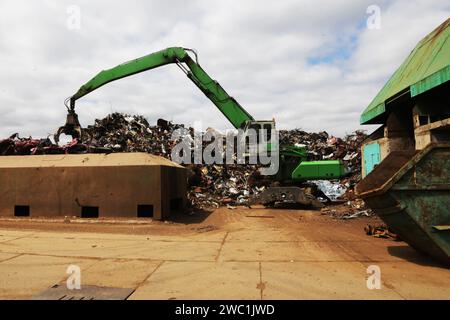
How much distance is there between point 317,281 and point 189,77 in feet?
36.8

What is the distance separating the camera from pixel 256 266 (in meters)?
5.21

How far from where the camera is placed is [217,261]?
5.54 metres

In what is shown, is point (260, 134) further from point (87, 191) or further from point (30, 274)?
point (30, 274)

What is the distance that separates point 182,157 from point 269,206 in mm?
6675

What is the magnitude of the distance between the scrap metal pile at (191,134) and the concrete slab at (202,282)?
7.50 metres

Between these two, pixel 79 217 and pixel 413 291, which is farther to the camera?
pixel 79 217

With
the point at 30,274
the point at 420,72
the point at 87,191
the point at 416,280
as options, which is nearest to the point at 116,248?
the point at 30,274

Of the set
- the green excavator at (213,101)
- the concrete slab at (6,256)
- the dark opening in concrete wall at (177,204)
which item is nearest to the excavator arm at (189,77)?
the green excavator at (213,101)

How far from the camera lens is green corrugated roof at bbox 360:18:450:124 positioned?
6.63 metres

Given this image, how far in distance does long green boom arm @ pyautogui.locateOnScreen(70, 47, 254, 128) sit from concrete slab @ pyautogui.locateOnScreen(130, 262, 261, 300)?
946 centimetres

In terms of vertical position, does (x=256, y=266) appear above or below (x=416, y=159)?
below

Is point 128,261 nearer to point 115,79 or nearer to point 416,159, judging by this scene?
point 416,159
